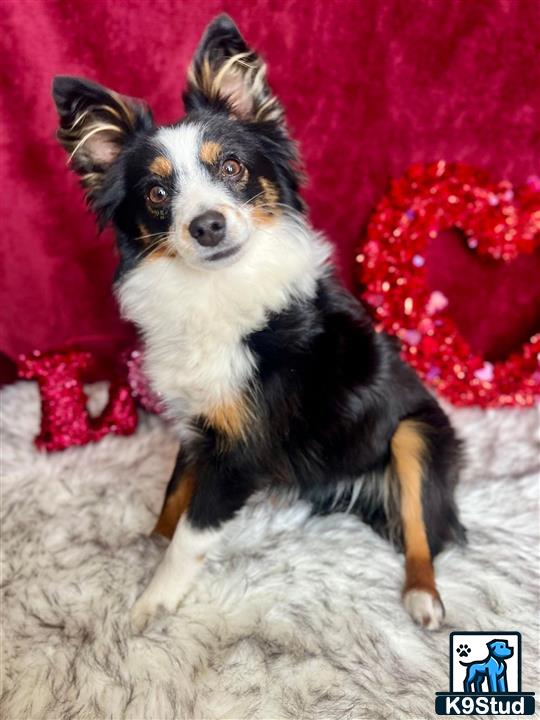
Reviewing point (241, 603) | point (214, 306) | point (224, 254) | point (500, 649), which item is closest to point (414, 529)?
point (500, 649)

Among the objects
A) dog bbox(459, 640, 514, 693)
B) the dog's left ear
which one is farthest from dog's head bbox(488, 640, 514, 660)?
the dog's left ear

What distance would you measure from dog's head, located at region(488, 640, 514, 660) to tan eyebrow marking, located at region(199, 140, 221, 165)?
Result: 5.04 feet

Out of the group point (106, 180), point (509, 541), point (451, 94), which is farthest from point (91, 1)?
point (509, 541)

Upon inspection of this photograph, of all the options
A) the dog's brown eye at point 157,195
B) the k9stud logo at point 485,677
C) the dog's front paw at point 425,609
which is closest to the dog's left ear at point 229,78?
the dog's brown eye at point 157,195

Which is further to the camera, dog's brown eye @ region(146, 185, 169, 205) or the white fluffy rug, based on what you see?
dog's brown eye @ region(146, 185, 169, 205)

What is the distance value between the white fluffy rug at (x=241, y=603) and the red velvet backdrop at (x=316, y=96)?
0.75 meters

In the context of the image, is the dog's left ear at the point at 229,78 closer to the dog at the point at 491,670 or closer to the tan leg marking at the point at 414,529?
the tan leg marking at the point at 414,529

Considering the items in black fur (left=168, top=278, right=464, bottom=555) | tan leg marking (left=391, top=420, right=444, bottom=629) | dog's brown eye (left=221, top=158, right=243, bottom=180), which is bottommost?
tan leg marking (left=391, top=420, right=444, bottom=629)

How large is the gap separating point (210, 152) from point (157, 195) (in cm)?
19

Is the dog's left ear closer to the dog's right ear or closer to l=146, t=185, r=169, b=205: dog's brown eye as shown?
the dog's right ear

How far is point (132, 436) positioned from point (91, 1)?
1.59 m

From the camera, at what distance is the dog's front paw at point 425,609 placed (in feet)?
6.26

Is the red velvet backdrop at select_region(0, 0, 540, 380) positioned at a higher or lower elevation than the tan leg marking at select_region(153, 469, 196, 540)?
higher

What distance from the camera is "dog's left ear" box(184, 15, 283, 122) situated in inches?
76.2
